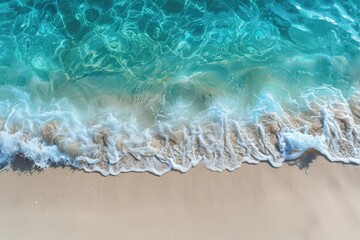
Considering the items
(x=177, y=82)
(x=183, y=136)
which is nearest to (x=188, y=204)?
(x=183, y=136)

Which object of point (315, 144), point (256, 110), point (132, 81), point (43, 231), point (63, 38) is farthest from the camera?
point (63, 38)

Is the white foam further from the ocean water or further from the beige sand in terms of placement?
the beige sand

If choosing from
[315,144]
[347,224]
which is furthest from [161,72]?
[347,224]

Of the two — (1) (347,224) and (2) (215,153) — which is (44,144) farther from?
(1) (347,224)

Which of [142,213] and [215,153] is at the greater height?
[215,153]

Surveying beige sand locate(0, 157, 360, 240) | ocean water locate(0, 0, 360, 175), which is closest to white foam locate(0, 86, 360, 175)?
ocean water locate(0, 0, 360, 175)

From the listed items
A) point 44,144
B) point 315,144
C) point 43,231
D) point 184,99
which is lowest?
point 43,231
